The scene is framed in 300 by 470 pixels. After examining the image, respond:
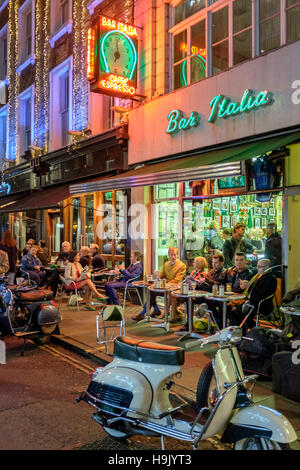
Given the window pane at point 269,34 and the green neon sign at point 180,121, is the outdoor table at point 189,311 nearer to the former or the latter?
the green neon sign at point 180,121

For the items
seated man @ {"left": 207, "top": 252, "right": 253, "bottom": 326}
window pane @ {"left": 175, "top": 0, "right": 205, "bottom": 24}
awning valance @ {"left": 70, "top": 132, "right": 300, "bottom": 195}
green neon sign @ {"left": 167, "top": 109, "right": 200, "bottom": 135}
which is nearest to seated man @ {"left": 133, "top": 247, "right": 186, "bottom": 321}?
seated man @ {"left": 207, "top": 252, "right": 253, "bottom": 326}

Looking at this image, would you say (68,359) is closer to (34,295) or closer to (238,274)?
(34,295)

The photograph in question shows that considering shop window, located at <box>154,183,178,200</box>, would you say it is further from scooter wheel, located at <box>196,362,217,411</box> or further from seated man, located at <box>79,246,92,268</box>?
scooter wheel, located at <box>196,362,217,411</box>

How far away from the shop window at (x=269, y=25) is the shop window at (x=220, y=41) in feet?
3.41

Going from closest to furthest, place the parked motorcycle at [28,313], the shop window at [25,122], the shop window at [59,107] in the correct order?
1. the parked motorcycle at [28,313]
2. the shop window at [59,107]
3. the shop window at [25,122]

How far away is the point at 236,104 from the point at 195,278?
3.62 meters

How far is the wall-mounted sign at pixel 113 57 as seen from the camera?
10.8 meters

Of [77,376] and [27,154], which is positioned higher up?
[27,154]

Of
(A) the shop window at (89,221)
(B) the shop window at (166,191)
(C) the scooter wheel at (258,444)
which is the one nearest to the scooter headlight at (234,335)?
(C) the scooter wheel at (258,444)

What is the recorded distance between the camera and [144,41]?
37.6ft

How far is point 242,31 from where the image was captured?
9.28m
